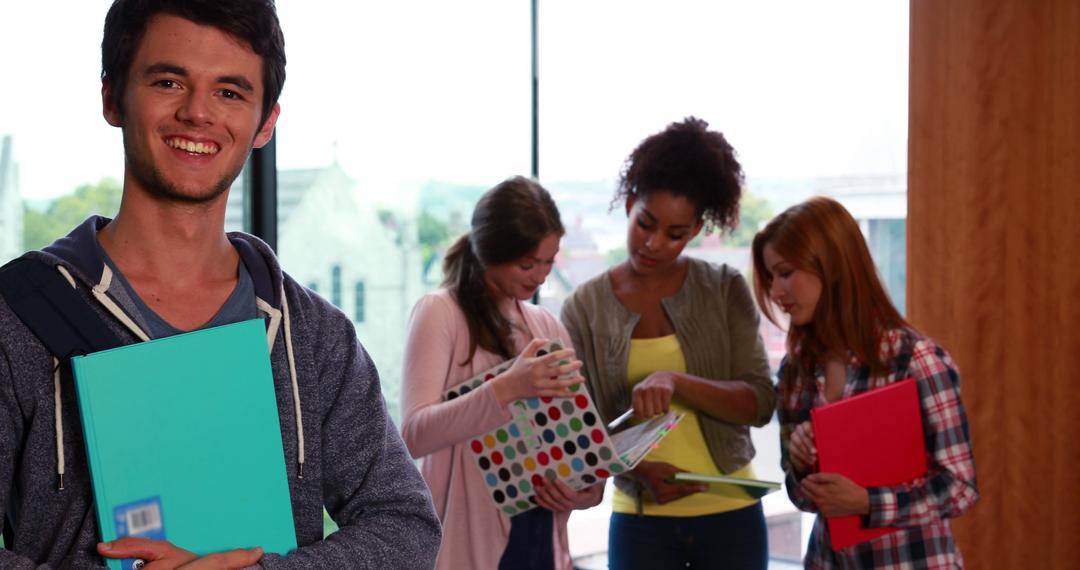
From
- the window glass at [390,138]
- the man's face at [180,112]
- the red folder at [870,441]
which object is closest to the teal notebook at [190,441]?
the man's face at [180,112]

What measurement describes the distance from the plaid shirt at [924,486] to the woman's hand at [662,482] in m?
0.27

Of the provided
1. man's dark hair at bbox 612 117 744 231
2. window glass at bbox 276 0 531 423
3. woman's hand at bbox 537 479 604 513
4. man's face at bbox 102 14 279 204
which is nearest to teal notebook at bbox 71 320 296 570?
man's face at bbox 102 14 279 204

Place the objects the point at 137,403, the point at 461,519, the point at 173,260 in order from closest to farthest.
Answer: the point at 137,403
the point at 173,260
the point at 461,519

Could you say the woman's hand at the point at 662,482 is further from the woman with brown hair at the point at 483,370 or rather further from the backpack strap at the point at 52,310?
the backpack strap at the point at 52,310

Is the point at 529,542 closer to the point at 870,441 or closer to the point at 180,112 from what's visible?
the point at 870,441

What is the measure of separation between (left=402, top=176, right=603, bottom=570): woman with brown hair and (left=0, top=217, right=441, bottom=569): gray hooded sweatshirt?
28.1 inches

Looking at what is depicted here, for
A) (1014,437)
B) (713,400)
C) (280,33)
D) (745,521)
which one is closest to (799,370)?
(713,400)

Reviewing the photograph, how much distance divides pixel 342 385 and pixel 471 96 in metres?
2.62

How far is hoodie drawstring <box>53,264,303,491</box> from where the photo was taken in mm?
1149

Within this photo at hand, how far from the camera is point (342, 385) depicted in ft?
4.46

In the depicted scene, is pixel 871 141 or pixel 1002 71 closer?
pixel 1002 71

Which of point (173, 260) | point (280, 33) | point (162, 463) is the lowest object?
point (162, 463)

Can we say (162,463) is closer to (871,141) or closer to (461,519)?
(461,519)

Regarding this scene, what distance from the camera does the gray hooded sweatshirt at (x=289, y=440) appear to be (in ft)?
3.76
